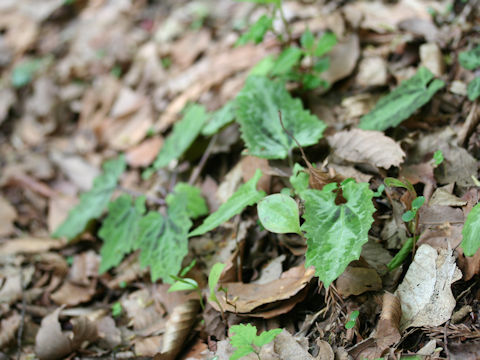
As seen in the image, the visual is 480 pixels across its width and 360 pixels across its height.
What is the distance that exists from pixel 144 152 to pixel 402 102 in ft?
5.84

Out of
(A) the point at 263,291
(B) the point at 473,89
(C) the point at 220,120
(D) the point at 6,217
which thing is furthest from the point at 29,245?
(B) the point at 473,89

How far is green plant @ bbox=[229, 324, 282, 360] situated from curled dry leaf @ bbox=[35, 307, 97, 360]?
0.92m

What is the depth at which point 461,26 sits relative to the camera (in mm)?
2373

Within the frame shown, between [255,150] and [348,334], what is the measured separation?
92cm

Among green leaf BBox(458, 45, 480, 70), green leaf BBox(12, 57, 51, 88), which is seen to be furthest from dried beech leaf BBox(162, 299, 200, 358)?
green leaf BBox(12, 57, 51, 88)

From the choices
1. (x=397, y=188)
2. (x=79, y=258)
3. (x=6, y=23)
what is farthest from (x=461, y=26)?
(x=6, y=23)

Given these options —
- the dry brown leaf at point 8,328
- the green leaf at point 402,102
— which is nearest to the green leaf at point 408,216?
the green leaf at point 402,102

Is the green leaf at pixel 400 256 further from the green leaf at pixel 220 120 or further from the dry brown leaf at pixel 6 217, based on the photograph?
the dry brown leaf at pixel 6 217

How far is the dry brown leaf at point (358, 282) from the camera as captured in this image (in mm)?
1546

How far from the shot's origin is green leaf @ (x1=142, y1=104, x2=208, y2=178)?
7.98 feet

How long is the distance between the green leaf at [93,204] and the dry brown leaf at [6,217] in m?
0.49

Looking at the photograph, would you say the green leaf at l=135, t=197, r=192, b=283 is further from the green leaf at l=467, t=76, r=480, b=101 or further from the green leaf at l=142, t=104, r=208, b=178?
the green leaf at l=467, t=76, r=480, b=101

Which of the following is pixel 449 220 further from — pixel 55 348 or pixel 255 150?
pixel 55 348

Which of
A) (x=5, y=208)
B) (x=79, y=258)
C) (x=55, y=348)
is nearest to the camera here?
(x=55, y=348)
